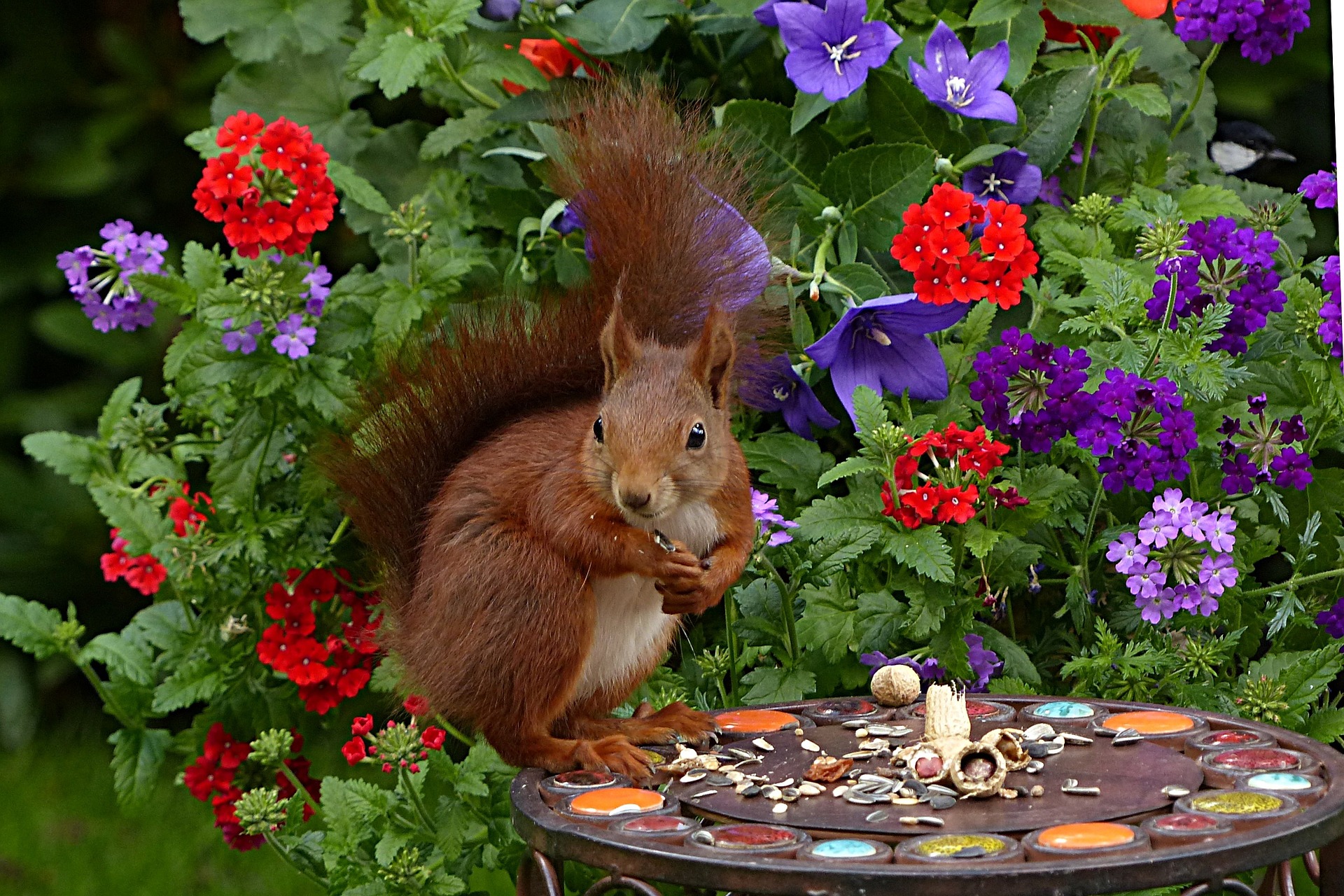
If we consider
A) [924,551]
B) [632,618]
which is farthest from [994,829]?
[924,551]

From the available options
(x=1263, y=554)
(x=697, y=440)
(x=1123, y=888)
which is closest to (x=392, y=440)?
(x=697, y=440)

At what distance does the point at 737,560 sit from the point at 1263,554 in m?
0.70

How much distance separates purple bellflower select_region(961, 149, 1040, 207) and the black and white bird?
45 centimetres

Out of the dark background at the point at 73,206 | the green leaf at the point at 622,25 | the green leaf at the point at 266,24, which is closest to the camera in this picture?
the green leaf at the point at 622,25

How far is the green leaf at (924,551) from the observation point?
58.2 inches

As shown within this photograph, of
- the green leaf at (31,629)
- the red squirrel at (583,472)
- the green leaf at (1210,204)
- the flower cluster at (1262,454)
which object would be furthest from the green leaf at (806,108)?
the green leaf at (31,629)

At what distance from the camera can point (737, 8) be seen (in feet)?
6.09

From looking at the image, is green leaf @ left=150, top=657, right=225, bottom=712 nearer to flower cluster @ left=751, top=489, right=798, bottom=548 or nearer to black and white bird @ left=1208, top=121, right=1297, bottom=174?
flower cluster @ left=751, top=489, right=798, bottom=548

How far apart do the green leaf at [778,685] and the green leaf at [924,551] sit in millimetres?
186

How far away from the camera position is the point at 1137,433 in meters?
1.53

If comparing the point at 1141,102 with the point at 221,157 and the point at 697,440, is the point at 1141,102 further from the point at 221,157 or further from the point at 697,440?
the point at 221,157

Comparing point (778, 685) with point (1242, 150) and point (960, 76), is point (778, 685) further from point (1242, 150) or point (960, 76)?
point (1242, 150)

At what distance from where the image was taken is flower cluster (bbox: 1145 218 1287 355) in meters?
1.56

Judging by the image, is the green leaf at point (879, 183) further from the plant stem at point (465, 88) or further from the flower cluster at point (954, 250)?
the plant stem at point (465, 88)
